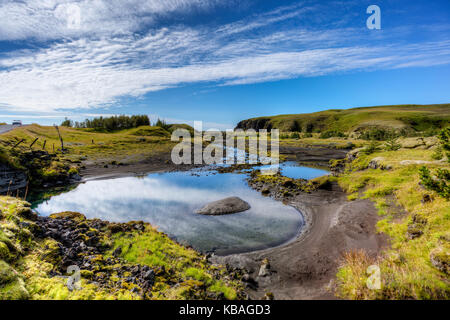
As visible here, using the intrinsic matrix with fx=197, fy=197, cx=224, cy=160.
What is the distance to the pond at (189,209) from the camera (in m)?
17.4

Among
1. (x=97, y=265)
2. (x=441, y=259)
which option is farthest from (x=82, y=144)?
(x=441, y=259)

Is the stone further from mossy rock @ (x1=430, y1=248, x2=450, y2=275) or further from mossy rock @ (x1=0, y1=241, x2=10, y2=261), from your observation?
mossy rock @ (x1=0, y1=241, x2=10, y2=261)

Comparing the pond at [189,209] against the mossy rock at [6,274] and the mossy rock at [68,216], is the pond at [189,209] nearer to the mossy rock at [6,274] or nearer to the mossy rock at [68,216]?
the mossy rock at [68,216]

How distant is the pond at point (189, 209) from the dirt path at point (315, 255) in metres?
1.58

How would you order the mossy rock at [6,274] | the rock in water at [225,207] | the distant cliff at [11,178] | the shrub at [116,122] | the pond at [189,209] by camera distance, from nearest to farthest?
the mossy rock at [6,274] < the pond at [189,209] < the rock in water at [225,207] < the distant cliff at [11,178] < the shrub at [116,122]

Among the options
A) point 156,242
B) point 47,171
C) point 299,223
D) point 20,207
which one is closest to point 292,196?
point 299,223

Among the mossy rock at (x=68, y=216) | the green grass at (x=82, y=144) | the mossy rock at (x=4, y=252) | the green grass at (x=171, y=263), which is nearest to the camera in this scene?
the mossy rock at (x=4, y=252)

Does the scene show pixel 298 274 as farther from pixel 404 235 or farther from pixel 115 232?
pixel 115 232

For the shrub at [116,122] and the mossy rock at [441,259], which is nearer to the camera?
Result: the mossy rock at [441,259]

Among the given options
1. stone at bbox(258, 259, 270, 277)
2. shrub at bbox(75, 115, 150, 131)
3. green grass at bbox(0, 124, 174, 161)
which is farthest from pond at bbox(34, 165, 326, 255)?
shrub at bbox(75, 115, 150, 131)

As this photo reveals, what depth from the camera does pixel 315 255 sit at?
13.5 m

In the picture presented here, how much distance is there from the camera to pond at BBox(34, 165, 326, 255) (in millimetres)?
17416

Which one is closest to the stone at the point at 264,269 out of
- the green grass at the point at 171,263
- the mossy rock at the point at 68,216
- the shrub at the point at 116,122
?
the green grass at the point at 171,263

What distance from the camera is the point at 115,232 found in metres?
16.3
